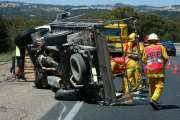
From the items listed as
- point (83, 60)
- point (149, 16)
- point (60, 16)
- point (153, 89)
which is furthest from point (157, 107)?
point (149, 16)

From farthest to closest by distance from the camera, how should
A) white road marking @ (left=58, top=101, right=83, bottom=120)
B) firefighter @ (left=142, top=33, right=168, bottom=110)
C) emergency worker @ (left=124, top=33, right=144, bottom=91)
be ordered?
emergency worker @ (left=124, top=33, right=144, bottom=91) < firefighter @ (left=142, top=33, right=168, bottom=110) < white road marking @ (left=58, top=101, right=83, bottom=120)

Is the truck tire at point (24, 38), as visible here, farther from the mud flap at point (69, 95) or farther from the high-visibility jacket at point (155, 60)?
the high-visibility jacket at point (155, 60)

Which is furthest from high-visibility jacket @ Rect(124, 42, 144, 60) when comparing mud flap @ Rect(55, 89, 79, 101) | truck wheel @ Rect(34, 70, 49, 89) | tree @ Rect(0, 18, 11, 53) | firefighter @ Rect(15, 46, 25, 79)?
tree @ Rect(0, 18, 11, 53)

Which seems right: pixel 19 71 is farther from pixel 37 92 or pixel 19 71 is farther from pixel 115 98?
pixel 115 98

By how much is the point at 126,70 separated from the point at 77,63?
1.67 m

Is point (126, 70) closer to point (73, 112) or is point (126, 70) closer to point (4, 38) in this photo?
point (73, 112)

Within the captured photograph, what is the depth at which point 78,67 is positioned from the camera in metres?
15.1

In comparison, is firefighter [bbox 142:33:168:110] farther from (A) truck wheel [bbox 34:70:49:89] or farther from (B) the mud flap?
(A) truck wheel [bbox 34:70:49:89]

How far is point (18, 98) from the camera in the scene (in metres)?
16.2

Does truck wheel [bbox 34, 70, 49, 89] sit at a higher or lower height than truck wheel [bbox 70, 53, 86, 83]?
lower

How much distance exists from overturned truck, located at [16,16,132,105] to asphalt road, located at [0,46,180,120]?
1.22 feet

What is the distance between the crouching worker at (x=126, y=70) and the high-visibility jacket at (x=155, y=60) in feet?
5.61

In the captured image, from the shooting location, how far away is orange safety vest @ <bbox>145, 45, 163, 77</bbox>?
13.8 meters

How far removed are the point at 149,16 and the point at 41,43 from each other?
345 feet
